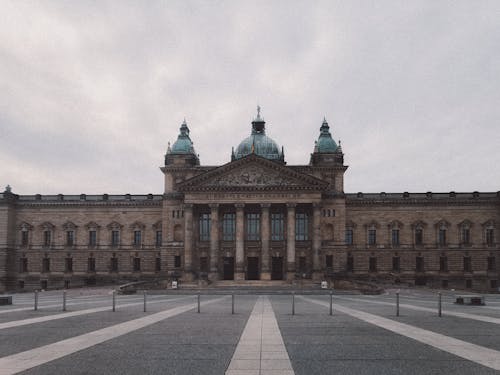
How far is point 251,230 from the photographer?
253ft

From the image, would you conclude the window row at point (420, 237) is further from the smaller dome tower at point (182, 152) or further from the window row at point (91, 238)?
the window row at point (91, 238)

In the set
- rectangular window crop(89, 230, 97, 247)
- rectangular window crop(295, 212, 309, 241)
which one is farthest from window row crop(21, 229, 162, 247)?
rectangular window crop(295, 212, 309, 241)

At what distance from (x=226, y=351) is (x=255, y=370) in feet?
8.03

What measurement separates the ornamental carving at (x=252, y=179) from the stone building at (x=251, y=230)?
135 millimetres

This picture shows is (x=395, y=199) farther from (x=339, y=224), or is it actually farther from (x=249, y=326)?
(x=249, y=326)

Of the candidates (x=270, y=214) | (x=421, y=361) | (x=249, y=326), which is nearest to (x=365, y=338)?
(x=421, y=361)

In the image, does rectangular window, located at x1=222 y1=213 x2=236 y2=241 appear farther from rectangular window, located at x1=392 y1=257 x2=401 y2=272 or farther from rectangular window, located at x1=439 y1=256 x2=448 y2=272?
rectangular window, located at x1=439 y1=256 x2=448 y2=272

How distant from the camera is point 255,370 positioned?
1031cm

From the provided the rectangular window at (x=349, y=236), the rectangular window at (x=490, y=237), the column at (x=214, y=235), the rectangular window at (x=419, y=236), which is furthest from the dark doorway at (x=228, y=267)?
the rectangular window at (x=490, y=237)

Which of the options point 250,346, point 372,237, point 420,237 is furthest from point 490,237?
point 250,346

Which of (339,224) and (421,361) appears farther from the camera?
(339,224)

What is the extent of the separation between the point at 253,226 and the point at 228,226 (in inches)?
140

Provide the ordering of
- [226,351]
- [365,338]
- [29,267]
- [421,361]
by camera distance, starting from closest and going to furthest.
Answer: [421,361]
[226,351]
[365,338]
[29,267]

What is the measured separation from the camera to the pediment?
7244 centimetres
